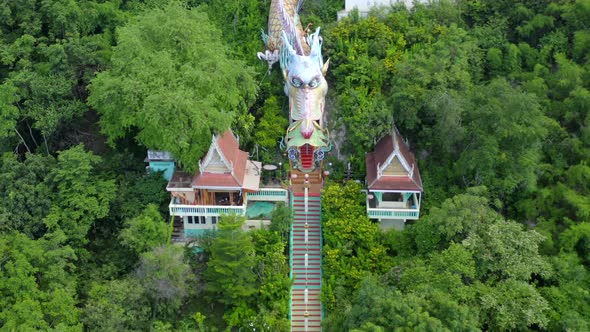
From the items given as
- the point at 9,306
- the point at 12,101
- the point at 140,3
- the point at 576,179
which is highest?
the point at 140,3

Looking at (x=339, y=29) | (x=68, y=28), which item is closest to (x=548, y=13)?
(x=339, y=29)

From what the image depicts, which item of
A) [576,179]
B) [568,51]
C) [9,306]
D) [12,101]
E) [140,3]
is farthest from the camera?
[140,3]

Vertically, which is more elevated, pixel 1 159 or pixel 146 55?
pixel 146 55

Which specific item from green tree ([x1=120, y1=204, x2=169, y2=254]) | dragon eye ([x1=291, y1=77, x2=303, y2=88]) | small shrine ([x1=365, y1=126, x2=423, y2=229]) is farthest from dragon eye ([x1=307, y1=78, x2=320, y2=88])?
green tree ([x1=120, y1=204, x2=169, y2=254])

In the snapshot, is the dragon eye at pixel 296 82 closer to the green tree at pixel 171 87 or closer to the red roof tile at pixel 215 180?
the green tree at pixel 171 87

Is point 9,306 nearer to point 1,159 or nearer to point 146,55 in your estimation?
point 1,159

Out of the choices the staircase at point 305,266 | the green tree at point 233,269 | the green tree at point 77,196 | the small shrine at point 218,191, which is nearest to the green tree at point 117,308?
the green tree at point 233,269
